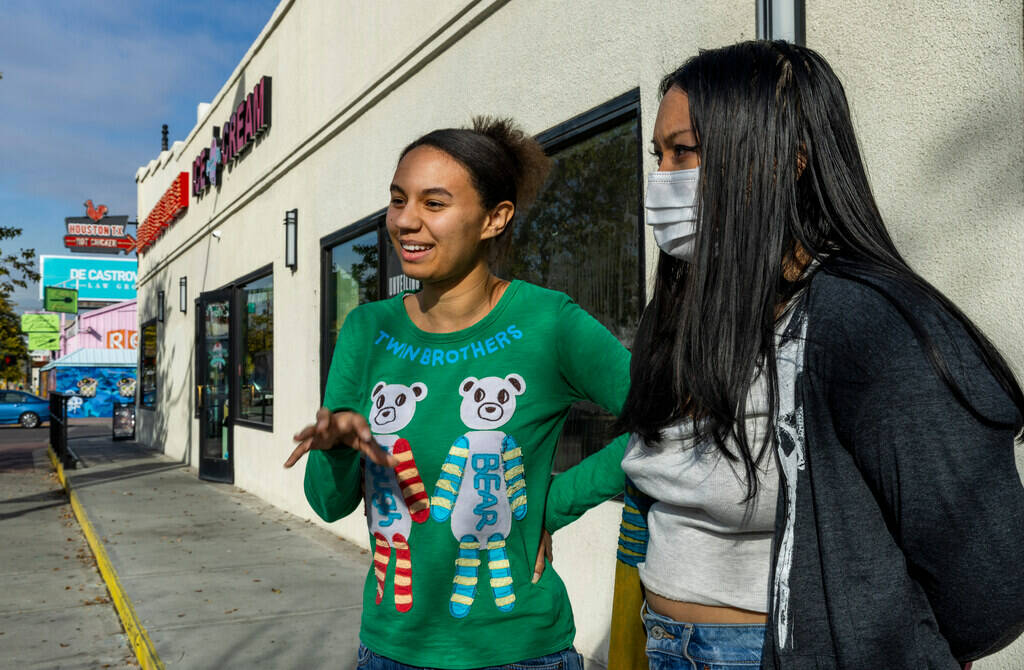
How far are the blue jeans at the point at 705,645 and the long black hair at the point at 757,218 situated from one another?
0.25m

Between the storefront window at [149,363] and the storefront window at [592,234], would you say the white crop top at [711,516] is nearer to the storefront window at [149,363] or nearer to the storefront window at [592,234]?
the storefront window at [592,234]

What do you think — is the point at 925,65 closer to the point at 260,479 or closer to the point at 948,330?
the point at 948,330

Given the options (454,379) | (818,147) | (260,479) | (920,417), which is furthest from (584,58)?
(260,479)

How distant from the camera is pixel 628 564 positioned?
5.26 feet

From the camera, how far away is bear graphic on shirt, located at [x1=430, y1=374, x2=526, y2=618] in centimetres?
186

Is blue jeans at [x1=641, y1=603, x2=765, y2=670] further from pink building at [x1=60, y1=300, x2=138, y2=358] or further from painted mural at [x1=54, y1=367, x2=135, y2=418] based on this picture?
pink building at [x1=60, y1=300, x2=138, y2=358]

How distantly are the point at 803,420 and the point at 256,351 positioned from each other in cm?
1147

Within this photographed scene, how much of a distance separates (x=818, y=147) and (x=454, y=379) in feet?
3.04

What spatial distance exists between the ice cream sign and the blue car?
23.7 m

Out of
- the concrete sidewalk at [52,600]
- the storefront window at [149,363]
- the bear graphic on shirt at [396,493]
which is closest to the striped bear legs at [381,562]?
the bear graphic on shirt at [396,493]

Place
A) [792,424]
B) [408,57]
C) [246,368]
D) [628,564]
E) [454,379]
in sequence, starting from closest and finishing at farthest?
1. [792,424]
2. [628,564]
3. [454,379]
4. [408,57]
5. [246,368]

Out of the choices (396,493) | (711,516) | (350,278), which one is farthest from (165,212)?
(711,516)

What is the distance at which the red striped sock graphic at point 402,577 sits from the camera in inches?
73.4

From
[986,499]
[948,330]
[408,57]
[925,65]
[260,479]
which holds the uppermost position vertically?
[408,57]
